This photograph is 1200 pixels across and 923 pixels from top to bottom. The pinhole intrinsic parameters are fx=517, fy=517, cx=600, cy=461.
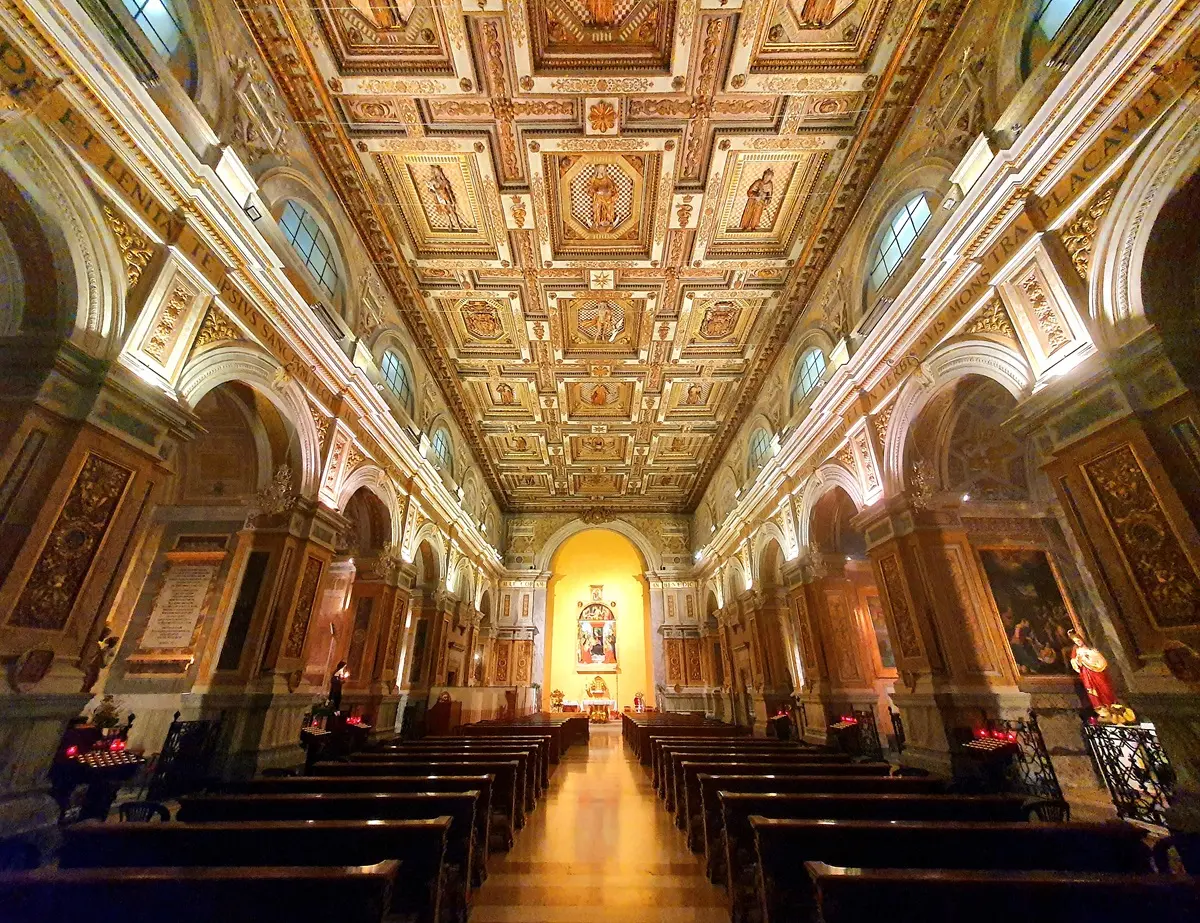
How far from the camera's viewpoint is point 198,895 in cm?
181

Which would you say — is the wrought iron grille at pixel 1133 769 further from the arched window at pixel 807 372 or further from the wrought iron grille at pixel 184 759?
the wrought iron grille at pixel 184 759

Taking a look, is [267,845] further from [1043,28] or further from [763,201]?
[763,201]

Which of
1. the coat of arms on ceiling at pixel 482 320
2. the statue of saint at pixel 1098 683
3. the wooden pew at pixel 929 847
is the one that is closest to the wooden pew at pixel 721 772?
the wooden pew at pixel 929 847

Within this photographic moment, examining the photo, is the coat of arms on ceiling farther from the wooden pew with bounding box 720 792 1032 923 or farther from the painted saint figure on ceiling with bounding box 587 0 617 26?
the wooden pew with bounding box 720 792 1032 923

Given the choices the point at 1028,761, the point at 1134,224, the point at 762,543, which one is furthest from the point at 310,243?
the point at 1028,761

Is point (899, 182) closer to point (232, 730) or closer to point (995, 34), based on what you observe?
point (995, 34)

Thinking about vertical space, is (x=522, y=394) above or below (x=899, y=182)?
above

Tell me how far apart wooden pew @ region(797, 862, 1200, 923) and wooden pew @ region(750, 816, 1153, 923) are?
566 mm

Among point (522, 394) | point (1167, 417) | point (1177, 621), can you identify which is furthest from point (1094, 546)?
point (522, 394)

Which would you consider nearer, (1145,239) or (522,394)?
(1145,239)

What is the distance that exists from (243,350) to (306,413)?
4.63ft

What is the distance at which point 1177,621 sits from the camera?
354 cm

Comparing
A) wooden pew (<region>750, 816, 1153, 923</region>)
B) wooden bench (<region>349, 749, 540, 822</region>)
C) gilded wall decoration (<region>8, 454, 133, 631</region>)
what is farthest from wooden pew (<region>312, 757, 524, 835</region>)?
wooden pew (<region>750, 816, 1153, 923</region>)

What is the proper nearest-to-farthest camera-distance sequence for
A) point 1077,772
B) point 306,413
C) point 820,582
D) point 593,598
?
point 1077,772
point 306,413
point 820,582
point 593,598
